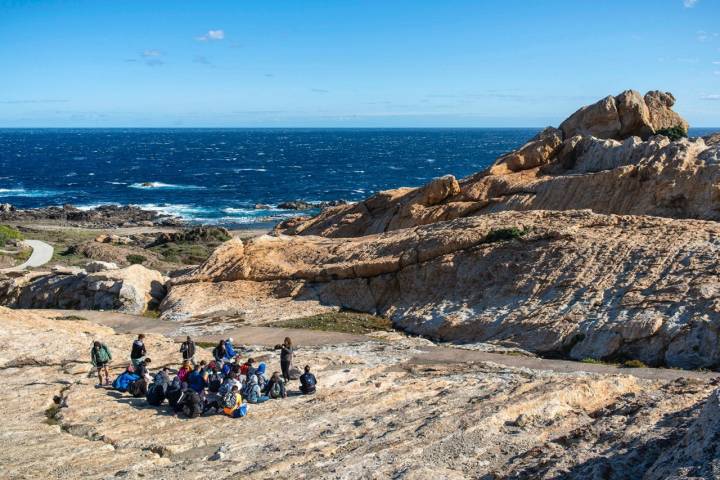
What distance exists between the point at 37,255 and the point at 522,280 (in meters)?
44.9

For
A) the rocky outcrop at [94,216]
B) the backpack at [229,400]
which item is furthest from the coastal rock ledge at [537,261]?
the rocky outcrop at [94,216]

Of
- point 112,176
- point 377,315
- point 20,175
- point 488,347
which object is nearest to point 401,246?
point 377,315

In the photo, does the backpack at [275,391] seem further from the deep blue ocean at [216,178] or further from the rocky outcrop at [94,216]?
the rocky outcrop at [94,216]

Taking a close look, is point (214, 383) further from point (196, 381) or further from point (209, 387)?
point (196, 381)

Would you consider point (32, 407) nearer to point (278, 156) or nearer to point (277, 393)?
point (277, 393)

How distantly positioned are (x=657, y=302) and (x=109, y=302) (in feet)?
82.9

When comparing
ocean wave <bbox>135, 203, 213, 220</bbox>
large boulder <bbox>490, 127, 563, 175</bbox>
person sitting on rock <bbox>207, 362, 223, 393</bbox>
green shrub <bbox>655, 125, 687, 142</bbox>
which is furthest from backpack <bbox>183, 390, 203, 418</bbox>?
ocean wave <bbox>135, 203, 213, 220</bbox>

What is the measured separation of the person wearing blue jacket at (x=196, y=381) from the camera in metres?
19.2

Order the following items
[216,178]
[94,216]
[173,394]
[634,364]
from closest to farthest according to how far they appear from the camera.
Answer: [173,394] < [634,364] < [94,216] < [216,178]

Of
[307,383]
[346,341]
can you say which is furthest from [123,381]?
[346,341]

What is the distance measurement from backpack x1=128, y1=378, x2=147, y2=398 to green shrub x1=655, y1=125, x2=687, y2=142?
129 feet

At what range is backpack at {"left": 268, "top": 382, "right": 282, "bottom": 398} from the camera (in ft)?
65.3

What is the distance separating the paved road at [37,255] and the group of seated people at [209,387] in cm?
3387

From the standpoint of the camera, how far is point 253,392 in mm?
19484
